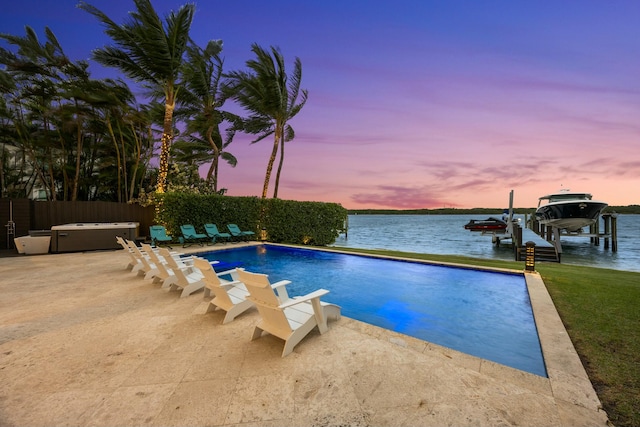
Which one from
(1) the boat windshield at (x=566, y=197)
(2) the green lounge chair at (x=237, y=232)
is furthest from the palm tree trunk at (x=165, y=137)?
(1) the boat windshield at (x=566, y=197)

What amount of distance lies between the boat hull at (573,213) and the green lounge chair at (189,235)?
81.1 ft

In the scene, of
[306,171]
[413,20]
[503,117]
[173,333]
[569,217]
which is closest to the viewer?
[173,333]

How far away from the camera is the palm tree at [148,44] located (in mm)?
12617

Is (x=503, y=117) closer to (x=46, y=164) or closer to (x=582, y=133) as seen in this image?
(x=582, y=133)

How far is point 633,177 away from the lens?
23.0 metres

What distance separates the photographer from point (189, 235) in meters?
12.6

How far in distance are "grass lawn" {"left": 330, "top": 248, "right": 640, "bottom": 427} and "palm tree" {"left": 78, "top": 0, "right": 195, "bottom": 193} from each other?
48.3 feet

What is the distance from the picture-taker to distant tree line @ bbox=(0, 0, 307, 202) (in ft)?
43.6

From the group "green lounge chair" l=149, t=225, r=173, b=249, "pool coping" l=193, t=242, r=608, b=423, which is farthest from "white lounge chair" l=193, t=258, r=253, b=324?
"green lounge chair" l=149, t=225, r=173, b=249

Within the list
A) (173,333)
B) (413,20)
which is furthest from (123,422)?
(413,20)

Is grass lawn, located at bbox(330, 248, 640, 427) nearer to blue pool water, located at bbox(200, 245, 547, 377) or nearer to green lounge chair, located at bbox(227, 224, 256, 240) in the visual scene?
blue pool water, located at bbox(200, 245, 547, 377)

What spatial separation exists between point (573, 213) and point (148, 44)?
28.3 m

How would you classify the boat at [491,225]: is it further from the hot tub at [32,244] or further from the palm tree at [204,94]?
the hot tub at [32,244]

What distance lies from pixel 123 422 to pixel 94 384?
2.57ft
